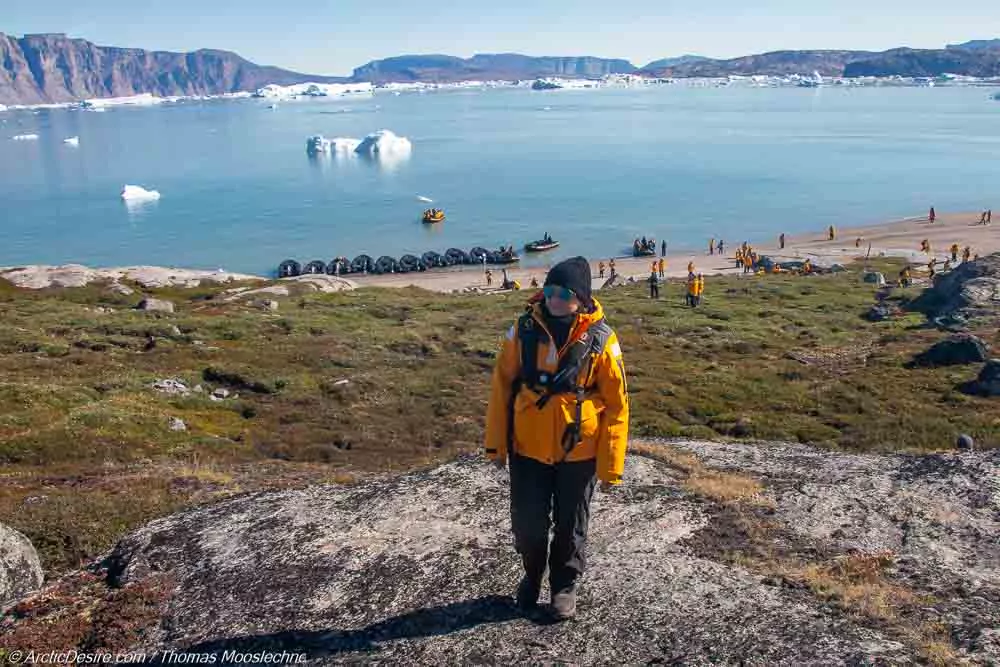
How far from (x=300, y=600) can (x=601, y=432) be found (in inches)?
146

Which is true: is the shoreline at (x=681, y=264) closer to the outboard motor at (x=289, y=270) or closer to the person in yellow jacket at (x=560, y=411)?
the outboard motor at (x=289, y=270)

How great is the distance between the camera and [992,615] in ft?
22.9

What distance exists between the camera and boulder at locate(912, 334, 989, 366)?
89.9 feet

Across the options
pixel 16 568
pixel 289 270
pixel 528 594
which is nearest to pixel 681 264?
pixel 289 270

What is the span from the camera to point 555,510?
22.6 feet

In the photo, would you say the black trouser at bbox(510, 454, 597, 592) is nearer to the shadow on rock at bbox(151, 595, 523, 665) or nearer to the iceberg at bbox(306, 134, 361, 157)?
the shadow on rock at bbox(151, 595, 523, 665)

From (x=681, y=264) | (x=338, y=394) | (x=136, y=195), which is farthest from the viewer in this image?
(x=136, y=195)

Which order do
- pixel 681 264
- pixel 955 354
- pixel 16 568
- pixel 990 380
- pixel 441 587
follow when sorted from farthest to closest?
pixel 681 264, pixel 955 354, pixel 990 380, pixel 16 568, pixel 441 587

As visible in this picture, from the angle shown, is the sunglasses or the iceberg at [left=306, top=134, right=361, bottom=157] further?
the iceberg at [left=306, top=134, right=361, bottom=157]

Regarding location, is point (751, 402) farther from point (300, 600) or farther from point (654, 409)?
point (300, 600)

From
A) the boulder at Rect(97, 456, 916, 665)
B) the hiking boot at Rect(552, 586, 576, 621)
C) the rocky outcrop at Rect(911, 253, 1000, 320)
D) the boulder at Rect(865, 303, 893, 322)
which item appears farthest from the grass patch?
the hiking boot at Rect(552, 586, 576, 621)

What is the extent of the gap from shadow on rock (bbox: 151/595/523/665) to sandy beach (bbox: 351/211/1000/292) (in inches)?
2112

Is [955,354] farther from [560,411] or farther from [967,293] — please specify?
[560,411]

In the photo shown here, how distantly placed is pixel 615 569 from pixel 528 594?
1.23 m
